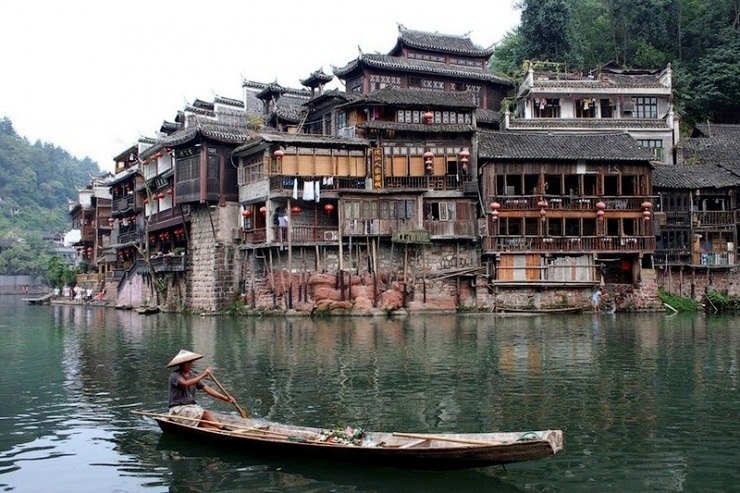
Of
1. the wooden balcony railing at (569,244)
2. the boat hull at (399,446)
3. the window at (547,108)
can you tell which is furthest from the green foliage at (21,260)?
the boat hull at (399,446)

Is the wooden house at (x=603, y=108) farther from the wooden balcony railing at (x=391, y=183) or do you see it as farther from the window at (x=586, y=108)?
the wooden balcony railing at (x=391, y=183)

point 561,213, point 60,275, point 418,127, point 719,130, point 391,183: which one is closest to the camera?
point 561,213

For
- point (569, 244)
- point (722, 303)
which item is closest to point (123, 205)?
point (569, 244)

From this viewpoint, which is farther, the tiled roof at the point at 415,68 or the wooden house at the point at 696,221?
the tiled roof at the point at 415,68

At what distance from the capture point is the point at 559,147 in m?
45.4

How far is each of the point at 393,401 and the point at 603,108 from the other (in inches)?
1656

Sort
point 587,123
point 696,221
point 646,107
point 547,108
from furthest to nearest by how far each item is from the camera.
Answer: point 547,108, point 646,107, point 587,123, point 696,221

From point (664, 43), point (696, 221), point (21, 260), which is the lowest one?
point (696, 221)

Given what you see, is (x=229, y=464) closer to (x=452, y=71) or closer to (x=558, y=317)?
(x=558, y=317)

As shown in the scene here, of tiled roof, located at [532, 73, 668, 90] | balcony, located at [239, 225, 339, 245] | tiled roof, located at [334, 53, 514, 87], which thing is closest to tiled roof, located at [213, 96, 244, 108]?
tiled roof, located at [334, 53, 514, 87]

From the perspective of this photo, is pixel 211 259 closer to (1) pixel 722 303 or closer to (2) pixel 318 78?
(2) pixel 318 78

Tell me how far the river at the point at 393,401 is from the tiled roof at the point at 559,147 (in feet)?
46.2

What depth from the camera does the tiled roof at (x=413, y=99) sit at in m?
45.6

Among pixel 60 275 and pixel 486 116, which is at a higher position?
pixel 486 116
